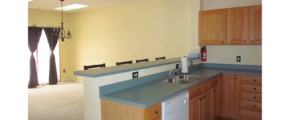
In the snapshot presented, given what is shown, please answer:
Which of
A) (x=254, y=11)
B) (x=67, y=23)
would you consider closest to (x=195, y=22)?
(x=254, y=11)

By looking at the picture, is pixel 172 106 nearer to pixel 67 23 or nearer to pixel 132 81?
pixel 132 81

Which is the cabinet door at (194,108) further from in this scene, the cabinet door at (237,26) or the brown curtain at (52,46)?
the brown curtain at (52,46)

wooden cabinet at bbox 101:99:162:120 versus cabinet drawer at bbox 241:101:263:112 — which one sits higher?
wooden cabinet at bbox 101:99:162:120

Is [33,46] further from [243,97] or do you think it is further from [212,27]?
[243,97]

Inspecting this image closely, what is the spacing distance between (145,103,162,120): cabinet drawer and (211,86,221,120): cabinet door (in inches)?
61.1

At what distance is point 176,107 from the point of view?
222 centimetres

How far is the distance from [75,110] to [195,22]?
2.98m

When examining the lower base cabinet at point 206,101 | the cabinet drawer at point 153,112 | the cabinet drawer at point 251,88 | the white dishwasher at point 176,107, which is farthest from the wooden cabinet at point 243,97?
the cabinet drawer at point 153,112

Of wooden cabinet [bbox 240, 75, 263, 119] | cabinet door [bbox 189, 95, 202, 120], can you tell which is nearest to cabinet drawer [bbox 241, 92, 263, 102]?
wooden cabinet [bbox 240, 75, 263, 119]

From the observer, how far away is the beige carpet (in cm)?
394

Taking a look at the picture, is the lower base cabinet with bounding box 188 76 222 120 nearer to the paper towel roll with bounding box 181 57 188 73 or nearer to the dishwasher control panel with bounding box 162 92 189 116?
the dishwasher control panel with bounding box 162 92 189 116

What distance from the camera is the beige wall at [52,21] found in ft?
21.5

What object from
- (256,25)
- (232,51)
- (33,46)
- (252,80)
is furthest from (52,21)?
(252,80)

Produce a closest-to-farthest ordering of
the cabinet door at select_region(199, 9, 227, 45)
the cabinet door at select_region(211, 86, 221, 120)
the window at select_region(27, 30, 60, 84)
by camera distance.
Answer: the cabinet door at select_region(211, 86, 221, 120), the cabinet door at select_region(199, 9, 227, 45), the window at select_region(27, 30, 60, 84)
